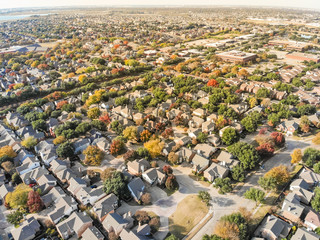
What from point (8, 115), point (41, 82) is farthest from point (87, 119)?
point (41, 82)

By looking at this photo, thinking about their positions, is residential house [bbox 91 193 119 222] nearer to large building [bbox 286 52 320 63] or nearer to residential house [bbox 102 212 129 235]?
residential house [bbox 102 212 129 235]

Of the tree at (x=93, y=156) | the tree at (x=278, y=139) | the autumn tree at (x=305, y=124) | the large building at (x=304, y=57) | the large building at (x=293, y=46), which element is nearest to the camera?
the tree at (x=93, y=156)

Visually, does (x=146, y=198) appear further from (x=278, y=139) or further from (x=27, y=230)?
(x=278, y=139)

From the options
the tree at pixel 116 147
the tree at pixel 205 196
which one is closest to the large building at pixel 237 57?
the tree at pixel 116 147

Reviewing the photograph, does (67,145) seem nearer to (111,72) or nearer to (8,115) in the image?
(8,115)

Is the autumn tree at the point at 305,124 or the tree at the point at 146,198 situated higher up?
the autumn tree at the point at 305,124

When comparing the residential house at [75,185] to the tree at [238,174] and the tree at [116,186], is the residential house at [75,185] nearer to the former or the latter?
the tree at [116,186]
